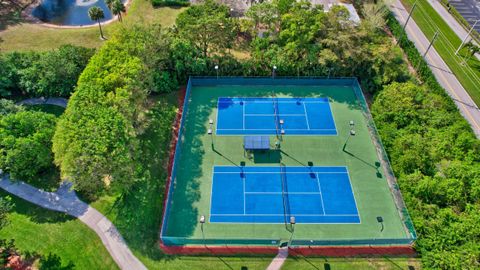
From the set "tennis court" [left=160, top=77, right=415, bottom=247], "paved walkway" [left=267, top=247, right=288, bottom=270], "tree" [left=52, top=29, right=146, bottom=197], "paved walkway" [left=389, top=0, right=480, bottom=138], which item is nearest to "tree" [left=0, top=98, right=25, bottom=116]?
"tree" [left=52, top=29, right=146, bottom=197]

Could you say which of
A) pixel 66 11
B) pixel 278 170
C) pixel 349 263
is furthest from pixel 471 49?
pixel 66 11

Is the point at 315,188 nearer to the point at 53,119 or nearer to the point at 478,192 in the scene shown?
the point at 478,192

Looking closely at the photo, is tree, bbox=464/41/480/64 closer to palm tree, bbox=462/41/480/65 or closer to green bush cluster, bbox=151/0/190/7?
palm tree, bbox=462/41/480/65

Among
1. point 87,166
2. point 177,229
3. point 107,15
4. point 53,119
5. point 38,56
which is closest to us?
point 87,166

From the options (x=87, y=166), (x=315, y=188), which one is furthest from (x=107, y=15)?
(x=315, y=188)

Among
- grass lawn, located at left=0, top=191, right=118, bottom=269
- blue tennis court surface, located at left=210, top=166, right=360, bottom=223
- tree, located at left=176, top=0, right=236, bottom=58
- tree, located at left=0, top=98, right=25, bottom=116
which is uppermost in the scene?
tree, located at left=176, top=0, right=236, bottom=58

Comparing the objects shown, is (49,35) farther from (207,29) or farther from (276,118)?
(276,118)

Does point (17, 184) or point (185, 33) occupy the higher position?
point (185, 33)
